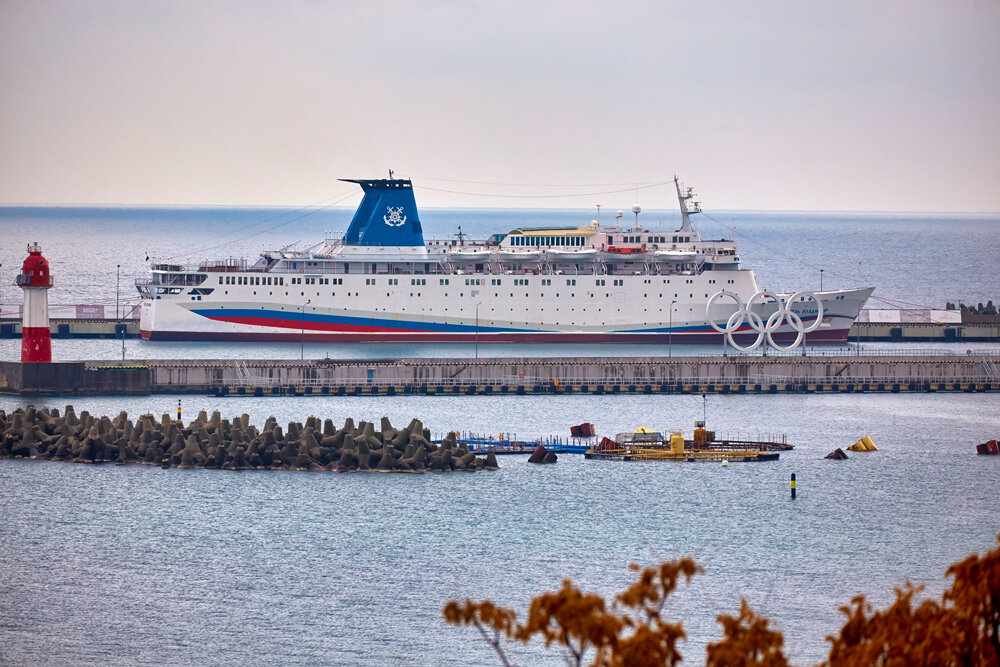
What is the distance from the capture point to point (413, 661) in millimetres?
20328

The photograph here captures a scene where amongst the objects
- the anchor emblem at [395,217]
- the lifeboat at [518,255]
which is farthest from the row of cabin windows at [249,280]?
the lifeboat at [518,255]

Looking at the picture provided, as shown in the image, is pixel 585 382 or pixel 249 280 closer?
pixel 585 382

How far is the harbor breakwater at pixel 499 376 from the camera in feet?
135

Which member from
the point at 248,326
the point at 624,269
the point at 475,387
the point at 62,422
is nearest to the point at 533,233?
the point at 624,269

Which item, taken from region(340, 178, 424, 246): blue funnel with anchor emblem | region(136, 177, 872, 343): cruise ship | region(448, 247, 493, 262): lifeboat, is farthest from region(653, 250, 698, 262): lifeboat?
region(340, 178, 424, 246): blue funnel with anchor emblem

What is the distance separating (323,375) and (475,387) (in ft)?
13.9

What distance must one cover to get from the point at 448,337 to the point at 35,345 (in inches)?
678

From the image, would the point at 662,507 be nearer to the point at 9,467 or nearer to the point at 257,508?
the point at 257,508

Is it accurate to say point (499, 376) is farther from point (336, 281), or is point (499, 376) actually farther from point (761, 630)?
point (761, 630)

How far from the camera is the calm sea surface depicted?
850 inches

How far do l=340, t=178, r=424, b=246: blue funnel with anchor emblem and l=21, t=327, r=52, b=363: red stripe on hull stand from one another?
16.9 metres

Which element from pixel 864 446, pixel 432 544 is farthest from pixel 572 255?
pixel 432 544

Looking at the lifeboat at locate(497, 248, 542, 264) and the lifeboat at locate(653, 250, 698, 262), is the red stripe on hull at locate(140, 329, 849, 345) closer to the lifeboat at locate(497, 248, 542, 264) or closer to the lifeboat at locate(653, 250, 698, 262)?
the lifeboat at locate(653, 250, 698, 262)

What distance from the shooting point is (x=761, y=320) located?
49.9 metres
